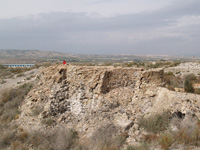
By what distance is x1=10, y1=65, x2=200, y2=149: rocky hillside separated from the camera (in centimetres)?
661

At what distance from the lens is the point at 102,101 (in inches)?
289

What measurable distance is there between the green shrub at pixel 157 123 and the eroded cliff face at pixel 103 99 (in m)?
0.30

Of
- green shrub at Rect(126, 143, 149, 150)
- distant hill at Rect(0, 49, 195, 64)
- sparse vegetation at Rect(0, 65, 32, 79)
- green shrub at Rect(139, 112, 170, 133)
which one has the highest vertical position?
distant hill at Rect(0, 49, 195, 64)

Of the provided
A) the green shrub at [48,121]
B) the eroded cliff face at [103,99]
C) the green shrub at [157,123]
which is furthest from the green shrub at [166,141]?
the green shrub at [48,121]

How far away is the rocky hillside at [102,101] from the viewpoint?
661cm

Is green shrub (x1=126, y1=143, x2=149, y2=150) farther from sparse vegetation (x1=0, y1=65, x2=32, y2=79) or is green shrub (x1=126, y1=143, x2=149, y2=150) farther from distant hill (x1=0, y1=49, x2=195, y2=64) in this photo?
distant hill (x1=0, y1=49, x2=195, y2=64)

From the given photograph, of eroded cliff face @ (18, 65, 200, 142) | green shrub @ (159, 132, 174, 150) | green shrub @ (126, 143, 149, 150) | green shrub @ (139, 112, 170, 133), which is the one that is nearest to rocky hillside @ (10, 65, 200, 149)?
eroded cliff face @ (18, 65, 200, 142)

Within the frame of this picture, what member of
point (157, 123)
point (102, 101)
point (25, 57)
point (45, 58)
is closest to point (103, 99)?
point (102, 101)

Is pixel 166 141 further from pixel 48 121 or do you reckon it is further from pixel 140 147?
pixel 48 121

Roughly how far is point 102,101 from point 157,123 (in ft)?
7.51

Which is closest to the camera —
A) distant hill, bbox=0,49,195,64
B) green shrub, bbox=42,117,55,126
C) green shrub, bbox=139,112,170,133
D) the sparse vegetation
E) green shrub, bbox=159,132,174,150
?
green shrub, bbox=159,132,174,150

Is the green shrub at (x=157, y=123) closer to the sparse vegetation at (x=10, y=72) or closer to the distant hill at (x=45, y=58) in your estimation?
the sparse vegetation at (x=10, y=72)

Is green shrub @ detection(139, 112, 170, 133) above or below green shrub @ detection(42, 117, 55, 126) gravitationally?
above

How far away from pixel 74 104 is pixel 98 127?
1758mm
